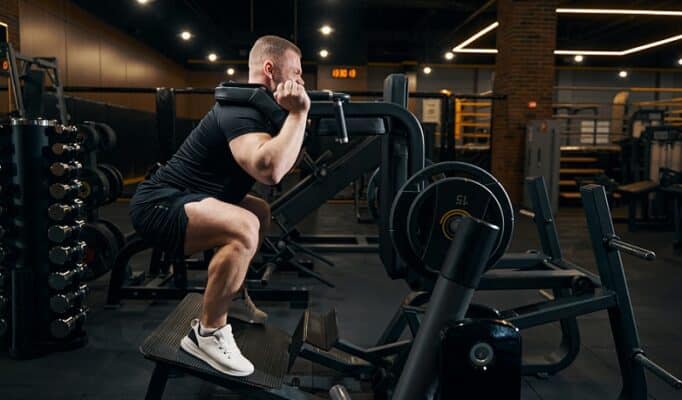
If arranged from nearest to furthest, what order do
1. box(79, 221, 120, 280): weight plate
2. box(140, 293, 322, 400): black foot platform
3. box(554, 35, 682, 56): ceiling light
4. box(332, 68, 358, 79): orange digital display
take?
1. box(140, 293, 322, 400): black foot platform
2. box(79, 221, 120, 280): weight plate
3. box(554, 35, 682, 56): ceiling light
4. box(332, 68, 358, 79): orange digital display

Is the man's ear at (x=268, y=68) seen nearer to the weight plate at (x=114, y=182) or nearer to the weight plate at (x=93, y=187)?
the weight plate at (x=93, y=187)

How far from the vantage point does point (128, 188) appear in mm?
9375

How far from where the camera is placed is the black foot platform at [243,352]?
1.75 m

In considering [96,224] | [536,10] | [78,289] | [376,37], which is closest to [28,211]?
[78,289]

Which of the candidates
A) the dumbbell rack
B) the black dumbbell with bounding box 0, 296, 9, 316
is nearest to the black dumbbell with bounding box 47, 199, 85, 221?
the dumbbell rack

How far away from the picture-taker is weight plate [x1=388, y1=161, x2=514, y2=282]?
1770 millimetres

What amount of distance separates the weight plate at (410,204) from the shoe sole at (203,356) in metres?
0.60

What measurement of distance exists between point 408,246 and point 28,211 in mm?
1584

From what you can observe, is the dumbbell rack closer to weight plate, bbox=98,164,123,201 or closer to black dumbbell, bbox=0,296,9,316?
black dumbbell, bbox=0,296,9,316

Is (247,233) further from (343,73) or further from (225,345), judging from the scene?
(343,73)

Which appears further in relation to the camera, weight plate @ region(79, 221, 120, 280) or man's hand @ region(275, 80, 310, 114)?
weight plate @ region(79, 221, 120, 280)

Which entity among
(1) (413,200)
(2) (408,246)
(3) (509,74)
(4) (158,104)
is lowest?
(2) (408,246)

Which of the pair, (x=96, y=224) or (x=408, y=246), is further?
(x=96, y=224)

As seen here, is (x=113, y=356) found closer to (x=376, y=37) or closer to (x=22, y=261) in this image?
(x=22, y=261)
